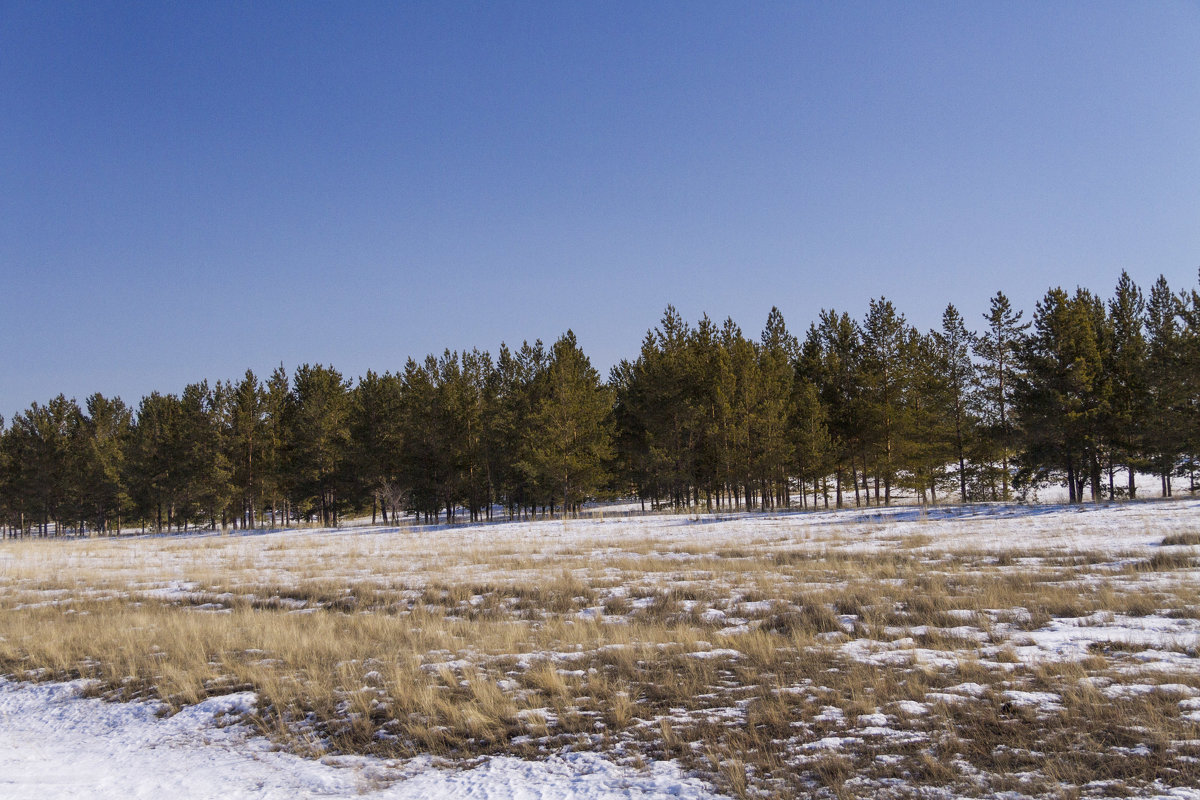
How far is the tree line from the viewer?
111ft

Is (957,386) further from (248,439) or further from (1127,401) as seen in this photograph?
(248,439)

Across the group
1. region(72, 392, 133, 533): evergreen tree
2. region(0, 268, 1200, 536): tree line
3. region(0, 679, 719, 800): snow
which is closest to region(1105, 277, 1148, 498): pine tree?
region(0, 268, 1200, 536): tree line

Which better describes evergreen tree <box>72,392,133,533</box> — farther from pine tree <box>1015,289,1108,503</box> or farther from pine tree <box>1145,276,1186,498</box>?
pine tree <box>1145,276,1186,498</box>

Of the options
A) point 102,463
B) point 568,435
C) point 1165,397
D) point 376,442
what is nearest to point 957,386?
point 1165,397

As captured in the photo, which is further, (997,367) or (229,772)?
(997,367)

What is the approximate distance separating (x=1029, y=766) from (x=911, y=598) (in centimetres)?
649

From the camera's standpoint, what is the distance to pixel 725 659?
26.0 ft

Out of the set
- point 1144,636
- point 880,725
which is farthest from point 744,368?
point 880,725

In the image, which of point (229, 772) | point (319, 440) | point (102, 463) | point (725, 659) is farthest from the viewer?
point (102, 463)

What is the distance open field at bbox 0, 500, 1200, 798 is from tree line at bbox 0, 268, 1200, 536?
18931mm

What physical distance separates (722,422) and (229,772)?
114ft

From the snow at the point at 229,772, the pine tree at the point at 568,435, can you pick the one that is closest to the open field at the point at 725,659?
the snow at the point at 229,772

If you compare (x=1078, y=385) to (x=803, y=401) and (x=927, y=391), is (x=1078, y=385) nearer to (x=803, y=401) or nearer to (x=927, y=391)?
(x=927, y=391)

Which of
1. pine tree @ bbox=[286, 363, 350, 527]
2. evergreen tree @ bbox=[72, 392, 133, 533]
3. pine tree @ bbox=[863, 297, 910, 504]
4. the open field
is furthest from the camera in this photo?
evergreen tree @ bbox=[72, 392, 133, 533]
